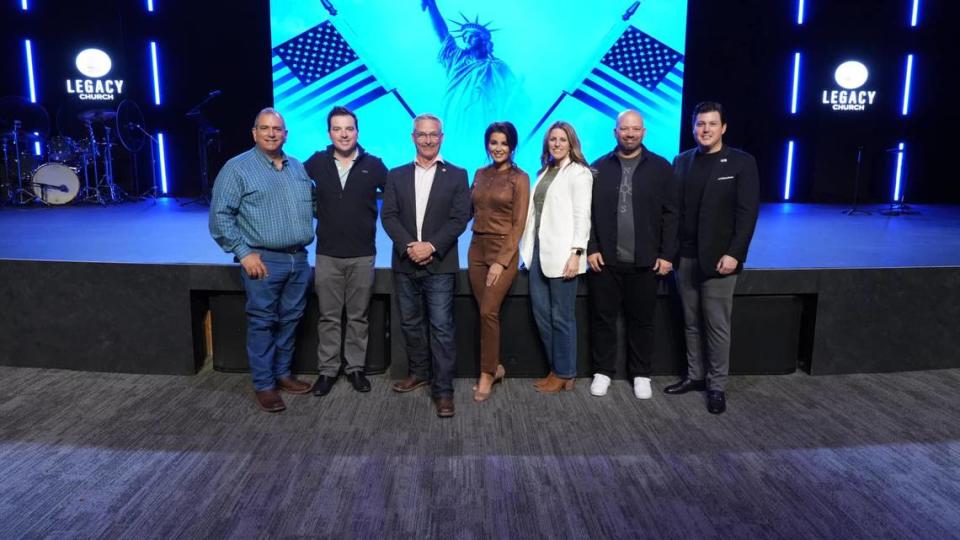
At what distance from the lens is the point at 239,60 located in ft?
26.9

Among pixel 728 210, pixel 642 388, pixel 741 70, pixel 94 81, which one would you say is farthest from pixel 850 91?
pixel 94 81

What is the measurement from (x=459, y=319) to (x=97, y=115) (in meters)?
6.56

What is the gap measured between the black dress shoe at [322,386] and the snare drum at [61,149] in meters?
6.27

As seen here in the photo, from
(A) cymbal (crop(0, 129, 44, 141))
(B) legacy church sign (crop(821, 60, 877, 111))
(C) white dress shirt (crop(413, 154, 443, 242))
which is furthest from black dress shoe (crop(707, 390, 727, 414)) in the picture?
(A) cymbal (crop(0, 129, 44, 141))

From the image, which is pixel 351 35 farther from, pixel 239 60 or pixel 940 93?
pixel 940 93

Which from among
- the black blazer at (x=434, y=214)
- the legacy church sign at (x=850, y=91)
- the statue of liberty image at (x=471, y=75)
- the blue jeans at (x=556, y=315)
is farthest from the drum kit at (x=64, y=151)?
the legacy church sign at (x=850, y=91)

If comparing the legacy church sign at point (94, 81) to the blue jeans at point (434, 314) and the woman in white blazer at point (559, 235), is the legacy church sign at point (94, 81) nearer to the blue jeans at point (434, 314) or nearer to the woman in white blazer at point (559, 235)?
the blue jeans at point (434, 314)

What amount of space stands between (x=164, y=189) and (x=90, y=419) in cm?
649

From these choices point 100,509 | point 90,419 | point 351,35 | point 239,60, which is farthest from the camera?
point 239,60

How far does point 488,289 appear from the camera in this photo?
10.1 ft

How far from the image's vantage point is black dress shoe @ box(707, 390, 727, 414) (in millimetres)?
3012

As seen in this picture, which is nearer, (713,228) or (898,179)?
(713,228)

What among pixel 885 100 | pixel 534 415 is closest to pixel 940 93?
pixel 885 100

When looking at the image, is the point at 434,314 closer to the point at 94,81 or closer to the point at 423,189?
the point at 423,189
